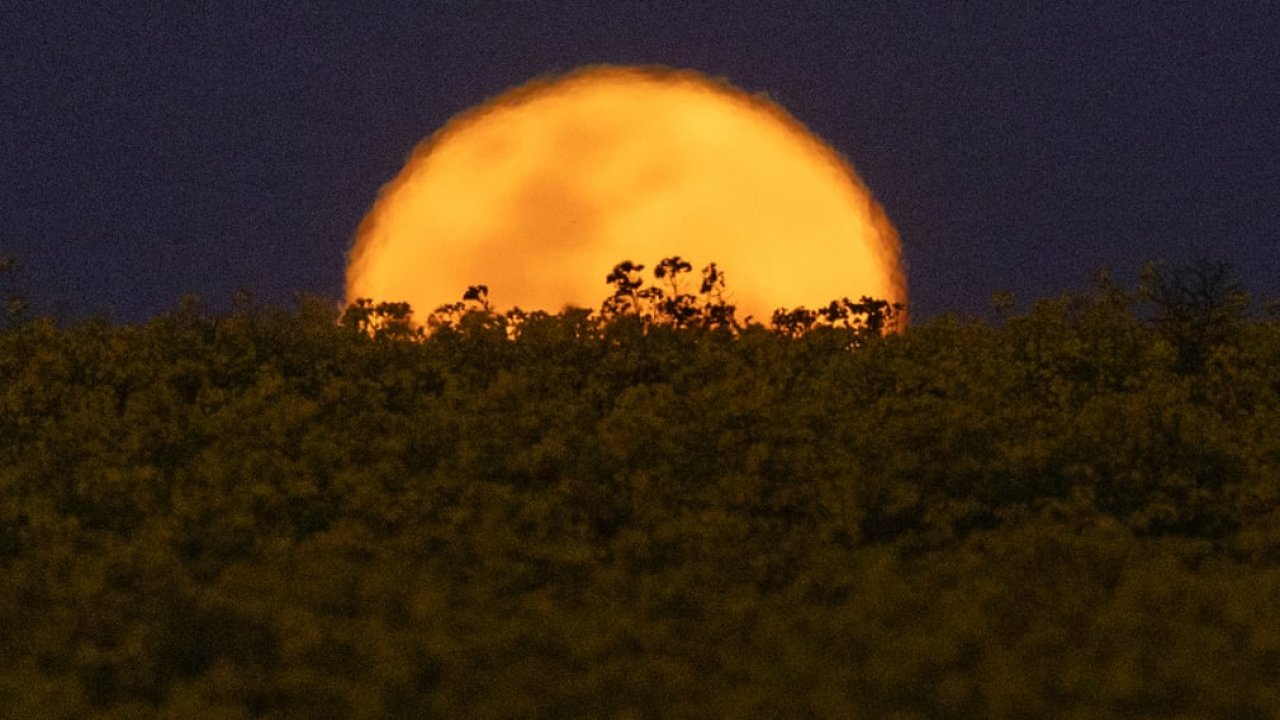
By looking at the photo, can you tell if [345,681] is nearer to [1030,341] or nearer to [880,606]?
[880,606]

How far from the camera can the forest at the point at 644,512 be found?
896 cm

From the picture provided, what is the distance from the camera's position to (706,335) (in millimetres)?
21500

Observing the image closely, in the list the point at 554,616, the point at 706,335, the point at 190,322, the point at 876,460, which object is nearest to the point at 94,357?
the point at 190,322

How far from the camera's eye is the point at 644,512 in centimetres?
1384

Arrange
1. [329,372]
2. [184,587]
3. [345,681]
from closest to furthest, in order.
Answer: [345,681]
[184,587]
[329,372]

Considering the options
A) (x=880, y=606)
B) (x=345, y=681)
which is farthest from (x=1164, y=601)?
(x=345, y=681)

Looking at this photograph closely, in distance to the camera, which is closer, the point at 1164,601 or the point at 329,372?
the point at 1164,601

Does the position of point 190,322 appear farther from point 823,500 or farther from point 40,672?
point 40,672

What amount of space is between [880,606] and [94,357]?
1326 centimetres

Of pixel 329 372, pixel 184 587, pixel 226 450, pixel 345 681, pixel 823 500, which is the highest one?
pixel 329 372

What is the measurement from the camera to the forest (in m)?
8.96

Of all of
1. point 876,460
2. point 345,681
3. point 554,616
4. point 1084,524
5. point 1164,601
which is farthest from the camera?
point 876,460

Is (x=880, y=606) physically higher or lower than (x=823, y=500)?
lower

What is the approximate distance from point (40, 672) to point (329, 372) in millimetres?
10272
